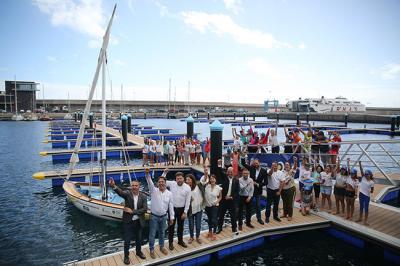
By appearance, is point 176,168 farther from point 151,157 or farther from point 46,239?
point 46,239

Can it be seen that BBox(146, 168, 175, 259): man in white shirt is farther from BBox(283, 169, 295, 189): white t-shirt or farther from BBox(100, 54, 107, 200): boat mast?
BBox(100, 54, 107, 200): boat mast

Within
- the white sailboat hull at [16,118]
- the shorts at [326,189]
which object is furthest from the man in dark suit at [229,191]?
the white sailboat hull at [16,118]

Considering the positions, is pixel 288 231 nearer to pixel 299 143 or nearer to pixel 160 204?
pixel 299 143

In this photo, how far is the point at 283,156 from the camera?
14000 mm

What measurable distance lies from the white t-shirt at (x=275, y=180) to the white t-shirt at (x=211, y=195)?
7.47ft

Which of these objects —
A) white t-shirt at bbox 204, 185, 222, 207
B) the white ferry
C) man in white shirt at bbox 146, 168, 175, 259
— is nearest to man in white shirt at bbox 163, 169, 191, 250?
man in white shirt at bbox 146, 168, 175, 259

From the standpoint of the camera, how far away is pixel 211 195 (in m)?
8.33

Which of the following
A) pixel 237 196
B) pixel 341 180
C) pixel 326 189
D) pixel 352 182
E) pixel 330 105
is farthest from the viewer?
pixel 330 105

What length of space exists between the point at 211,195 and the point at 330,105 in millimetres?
105136

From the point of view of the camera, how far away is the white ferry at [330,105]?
101750 millimetres

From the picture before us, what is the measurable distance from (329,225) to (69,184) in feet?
41.1

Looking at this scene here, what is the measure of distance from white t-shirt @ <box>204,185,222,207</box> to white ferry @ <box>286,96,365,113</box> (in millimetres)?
99683

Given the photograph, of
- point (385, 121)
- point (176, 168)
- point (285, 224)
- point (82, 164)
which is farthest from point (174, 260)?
point (385, 121)

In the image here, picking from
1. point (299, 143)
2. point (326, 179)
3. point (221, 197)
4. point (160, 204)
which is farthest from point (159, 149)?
point (160, 204)
